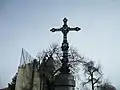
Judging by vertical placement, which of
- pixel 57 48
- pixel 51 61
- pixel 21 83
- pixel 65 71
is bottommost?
pixel 21 83

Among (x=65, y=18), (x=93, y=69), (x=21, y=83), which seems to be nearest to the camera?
(x=21, y=83)

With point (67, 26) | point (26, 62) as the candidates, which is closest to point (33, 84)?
point (26, 62)

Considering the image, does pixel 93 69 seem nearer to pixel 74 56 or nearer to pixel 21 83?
pixel 74 56

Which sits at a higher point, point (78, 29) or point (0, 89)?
point (78, 29)

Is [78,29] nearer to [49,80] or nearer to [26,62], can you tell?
[26,62]

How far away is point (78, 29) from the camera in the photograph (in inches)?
738

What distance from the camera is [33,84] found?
16.3 metres

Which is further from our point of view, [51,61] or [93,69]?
[93,69]

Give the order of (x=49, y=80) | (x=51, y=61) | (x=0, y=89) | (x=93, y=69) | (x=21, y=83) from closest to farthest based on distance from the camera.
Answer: (x=21, y=83) < (x=49, y=80) < (x=51, y=61) < (x=0, y=89) < (x=93, y=69)

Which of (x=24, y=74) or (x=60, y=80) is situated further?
(x=60, y=80)

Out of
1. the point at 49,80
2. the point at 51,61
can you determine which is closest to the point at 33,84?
the point at 49,80

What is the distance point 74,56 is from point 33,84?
1269 centimetres

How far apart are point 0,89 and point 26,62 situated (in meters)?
21.2

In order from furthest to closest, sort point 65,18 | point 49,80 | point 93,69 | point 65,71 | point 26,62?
point 93,69, point 49,80, point 65,18, point 65,71, point 26,62
